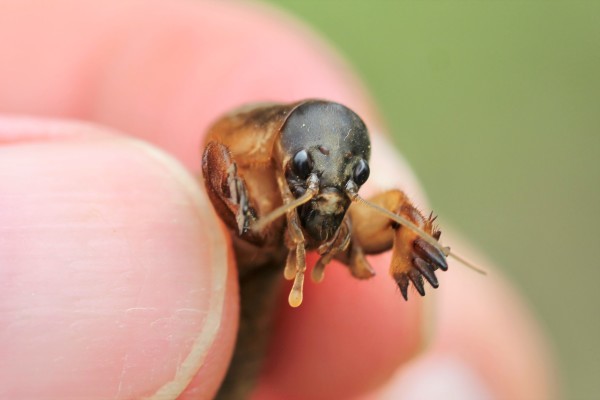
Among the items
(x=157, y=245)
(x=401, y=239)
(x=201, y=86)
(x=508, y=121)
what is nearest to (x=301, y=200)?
(x=401, y=239)

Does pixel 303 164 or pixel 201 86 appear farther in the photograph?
pixel 201 86

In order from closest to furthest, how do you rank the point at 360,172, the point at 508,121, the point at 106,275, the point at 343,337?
the point at 360,172 → the point at 106,275 → the point at 343,337 → the point at 508,121

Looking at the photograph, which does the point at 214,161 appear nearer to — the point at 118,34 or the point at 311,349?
the point at 311,349

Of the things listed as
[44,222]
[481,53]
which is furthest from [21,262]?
[481,53]

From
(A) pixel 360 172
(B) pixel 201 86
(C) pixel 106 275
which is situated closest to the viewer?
(A) pixel 360 172

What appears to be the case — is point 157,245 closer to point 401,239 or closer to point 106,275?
point 106,275

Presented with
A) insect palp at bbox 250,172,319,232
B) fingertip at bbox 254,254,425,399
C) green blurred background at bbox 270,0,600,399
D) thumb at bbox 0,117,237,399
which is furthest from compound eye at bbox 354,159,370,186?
green blurred background at bbox 270,0,600,399

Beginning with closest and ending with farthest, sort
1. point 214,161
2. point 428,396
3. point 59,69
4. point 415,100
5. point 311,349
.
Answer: point 214,161 → point 311,349 → point 59,69 → point 428,396 → point 415,100
